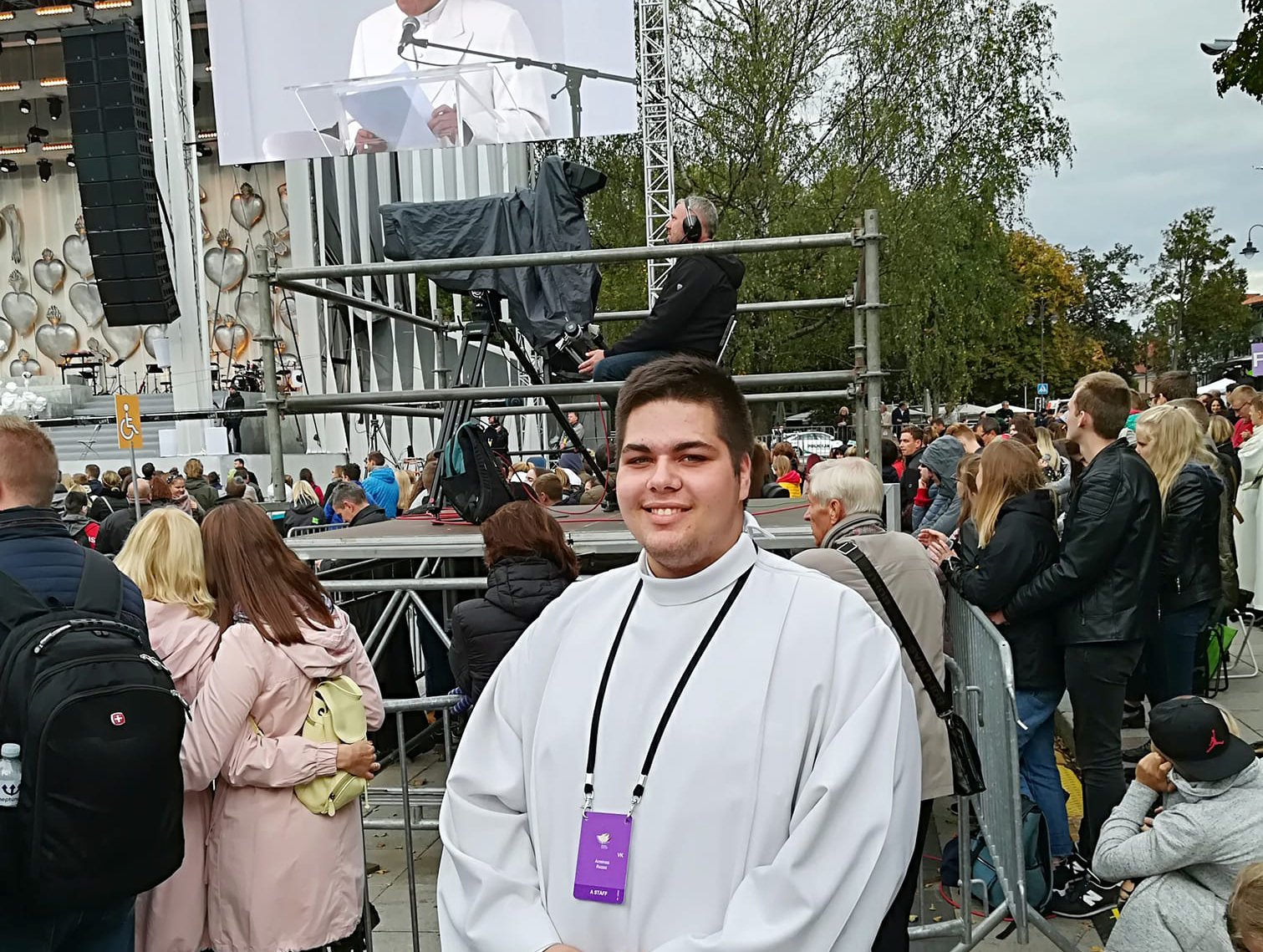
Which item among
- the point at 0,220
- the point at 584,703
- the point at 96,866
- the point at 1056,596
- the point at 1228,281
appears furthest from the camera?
the point at 1228,281

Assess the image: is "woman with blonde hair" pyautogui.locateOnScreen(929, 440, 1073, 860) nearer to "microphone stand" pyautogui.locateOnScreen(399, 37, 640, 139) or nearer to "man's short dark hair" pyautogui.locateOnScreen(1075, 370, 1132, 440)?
"man's short dark hair" pyautogui.locateOnScreen(1075, 370, 1132, 440)

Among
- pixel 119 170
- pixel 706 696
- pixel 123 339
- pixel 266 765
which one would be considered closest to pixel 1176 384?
pixel 266 765

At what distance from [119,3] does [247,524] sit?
33.5 meters

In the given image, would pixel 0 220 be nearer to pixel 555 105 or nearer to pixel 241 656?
pixel 555 105

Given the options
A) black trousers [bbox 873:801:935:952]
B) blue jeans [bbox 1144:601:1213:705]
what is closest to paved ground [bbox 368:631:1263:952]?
blue jeans [bbox 1144:601:1213:705]

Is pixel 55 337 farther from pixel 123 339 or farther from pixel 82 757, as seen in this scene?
pixel 82 757

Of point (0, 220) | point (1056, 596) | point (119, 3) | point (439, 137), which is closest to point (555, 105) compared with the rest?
point (439, 137)

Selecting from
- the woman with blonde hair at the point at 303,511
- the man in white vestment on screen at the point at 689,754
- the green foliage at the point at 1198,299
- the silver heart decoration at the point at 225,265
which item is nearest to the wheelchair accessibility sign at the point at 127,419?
the woman with blonde hair at the point at 303,511

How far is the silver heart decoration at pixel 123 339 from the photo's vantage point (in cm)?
4456

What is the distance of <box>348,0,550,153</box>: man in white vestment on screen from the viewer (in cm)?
1337

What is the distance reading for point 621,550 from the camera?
5.18 metres

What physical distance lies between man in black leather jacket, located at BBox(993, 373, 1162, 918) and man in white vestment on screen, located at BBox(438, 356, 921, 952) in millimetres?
3182

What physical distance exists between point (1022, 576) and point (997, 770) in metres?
1.02

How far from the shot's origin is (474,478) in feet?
19.1
